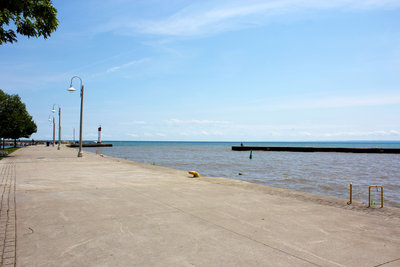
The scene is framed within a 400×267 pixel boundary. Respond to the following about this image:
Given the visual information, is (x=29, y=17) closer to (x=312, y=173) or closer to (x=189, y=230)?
(x=189, y=230)

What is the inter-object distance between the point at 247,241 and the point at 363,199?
1179 cm

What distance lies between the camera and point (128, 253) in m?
4.99

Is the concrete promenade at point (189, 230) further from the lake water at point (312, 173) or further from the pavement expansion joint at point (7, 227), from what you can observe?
the lake water at point (312, 173)

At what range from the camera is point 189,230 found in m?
6.31

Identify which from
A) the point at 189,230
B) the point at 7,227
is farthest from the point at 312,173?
the point at 7,227

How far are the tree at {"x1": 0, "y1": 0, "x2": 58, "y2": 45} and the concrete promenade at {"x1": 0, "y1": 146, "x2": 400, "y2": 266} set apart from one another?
3.96m

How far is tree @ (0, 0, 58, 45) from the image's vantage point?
530cm

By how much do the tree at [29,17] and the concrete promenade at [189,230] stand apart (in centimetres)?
396

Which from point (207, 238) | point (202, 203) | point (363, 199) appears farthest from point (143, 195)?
point (363, 199)

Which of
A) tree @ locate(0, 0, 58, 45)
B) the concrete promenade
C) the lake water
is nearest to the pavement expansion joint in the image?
the concrete promenade

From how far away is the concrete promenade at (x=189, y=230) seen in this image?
4.84 m

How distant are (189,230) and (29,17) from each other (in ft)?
17.2

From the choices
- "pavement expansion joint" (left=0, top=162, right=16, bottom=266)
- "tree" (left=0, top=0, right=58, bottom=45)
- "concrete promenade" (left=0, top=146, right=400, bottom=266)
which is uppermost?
→ "tree" (left=0, top=0, right=58, bottom=45)

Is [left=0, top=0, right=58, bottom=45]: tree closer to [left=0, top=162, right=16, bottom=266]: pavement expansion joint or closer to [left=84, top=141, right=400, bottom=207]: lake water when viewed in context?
[left=0, top=162, right=16, bottom=266]: pavement expansion joint
